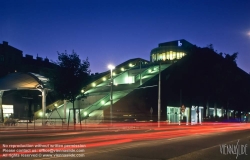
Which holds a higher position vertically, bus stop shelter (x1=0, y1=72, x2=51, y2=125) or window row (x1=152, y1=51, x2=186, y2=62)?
window row (x1=152, y1=51, x2=186, y2=62)

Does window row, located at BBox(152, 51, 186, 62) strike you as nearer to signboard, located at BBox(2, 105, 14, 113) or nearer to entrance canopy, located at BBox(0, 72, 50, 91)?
signboard, located at BBox(2, 105, 14, 113)

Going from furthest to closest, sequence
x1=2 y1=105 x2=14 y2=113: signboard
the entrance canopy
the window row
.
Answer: the window row → x1=2 y1=105 x2=14 y2=113: signboard → the entrance canopy

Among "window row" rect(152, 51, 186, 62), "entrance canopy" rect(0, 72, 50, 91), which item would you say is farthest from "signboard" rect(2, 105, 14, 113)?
"window row" rect(152, 51, 186, 62)

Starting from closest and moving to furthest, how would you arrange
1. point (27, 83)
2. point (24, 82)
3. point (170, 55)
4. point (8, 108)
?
point (27, 83) < point (24, 82) < point (8, 108) < point (170, 55)

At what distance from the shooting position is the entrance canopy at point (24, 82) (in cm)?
4238

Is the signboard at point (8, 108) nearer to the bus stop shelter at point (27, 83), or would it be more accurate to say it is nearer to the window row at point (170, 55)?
the bus stop shelter at point (27, 83)

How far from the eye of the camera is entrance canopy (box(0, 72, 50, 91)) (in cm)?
4238

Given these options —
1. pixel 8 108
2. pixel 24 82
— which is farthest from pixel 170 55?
pixel 24 82

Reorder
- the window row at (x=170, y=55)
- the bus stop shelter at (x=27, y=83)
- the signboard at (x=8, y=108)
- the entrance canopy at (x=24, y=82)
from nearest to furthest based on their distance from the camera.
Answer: the bus stop shelter at (x=27, y=83), the entrance canopy at (x=24, y=82), the signboard at (x=8, y=108), the window row at (x=170, y=55)

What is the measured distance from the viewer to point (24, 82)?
43.4 meters

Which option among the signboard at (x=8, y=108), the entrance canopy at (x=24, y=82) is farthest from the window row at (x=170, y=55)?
the entrance canopy at (x=24, y=82)

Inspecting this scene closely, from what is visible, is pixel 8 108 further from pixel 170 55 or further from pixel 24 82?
pixel 170 55

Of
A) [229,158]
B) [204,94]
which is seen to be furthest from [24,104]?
[229,158]

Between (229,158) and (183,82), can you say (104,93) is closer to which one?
(183,82)
